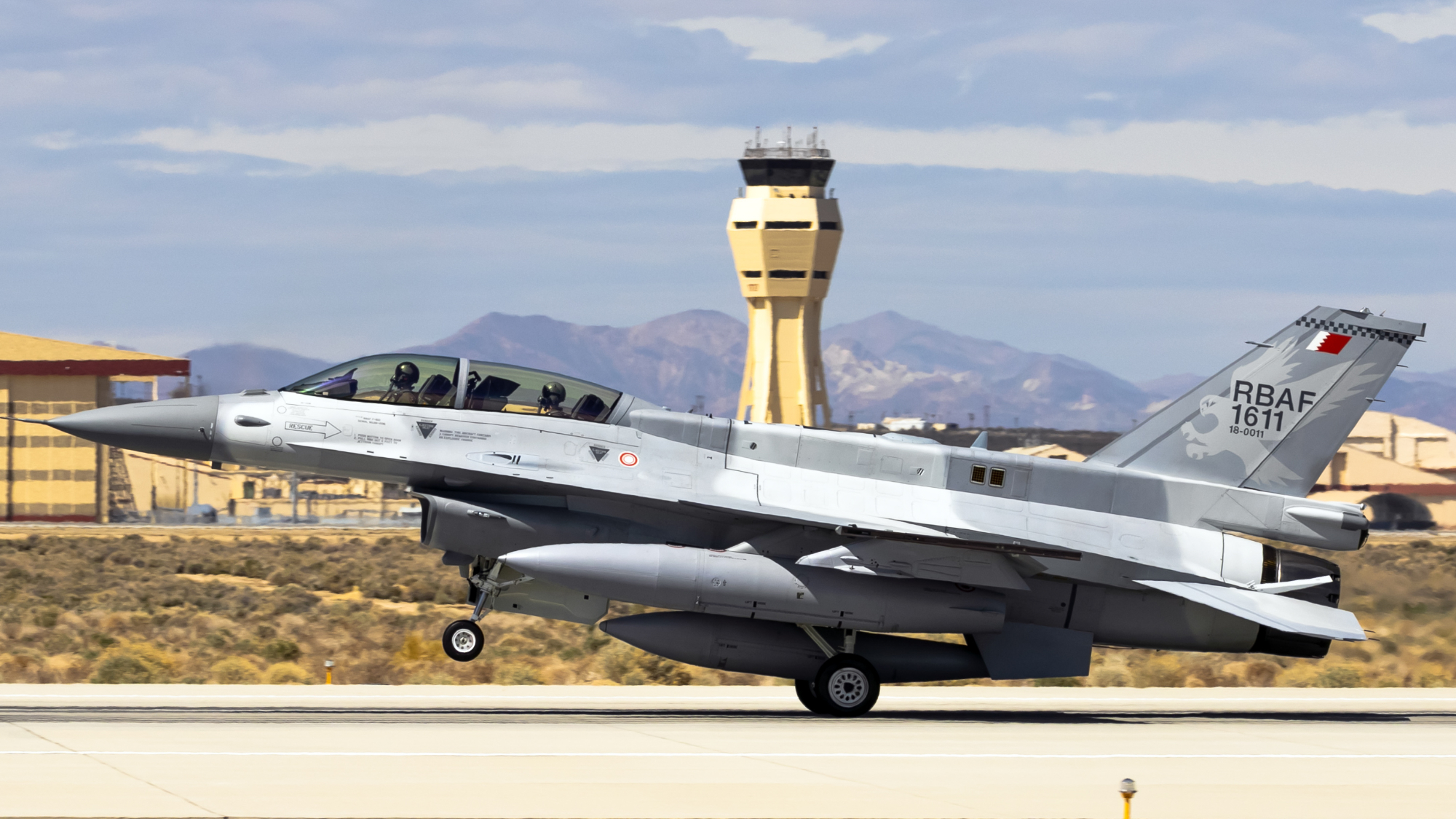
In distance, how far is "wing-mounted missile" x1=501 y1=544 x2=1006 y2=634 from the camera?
16.4 metres

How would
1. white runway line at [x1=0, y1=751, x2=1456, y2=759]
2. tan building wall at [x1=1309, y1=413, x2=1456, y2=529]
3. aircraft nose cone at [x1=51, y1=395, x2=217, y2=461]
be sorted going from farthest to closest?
tan building wall at [x1=1309, y1=413, x2=1456, y2=529] → aircraft nose cone at [x1=51, y1=395, x2=217, y2=461] → white runway line at [x1=0, y1=751, x2=1456, y2=759]

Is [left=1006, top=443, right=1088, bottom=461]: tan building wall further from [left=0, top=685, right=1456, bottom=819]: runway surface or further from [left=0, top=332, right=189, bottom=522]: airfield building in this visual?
[left=0, top=685, right=1456, bottom=819]: runway surface

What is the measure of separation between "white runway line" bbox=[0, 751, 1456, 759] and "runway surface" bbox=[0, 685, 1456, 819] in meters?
0.04

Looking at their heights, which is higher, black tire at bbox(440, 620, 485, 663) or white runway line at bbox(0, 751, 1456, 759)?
black tire at bbox(440, 620, 485, 663)

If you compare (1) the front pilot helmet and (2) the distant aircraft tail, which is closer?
(1) the front pilot helmet

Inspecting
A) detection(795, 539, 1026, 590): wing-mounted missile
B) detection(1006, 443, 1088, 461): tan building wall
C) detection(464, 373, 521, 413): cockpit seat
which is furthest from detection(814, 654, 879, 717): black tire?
detection(1006, 443, 1088, 461): tan building wall

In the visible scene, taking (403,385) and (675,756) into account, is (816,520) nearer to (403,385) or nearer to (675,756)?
(675,756)

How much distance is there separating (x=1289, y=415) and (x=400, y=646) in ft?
46.5

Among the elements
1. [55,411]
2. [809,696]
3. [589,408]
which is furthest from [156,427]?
[55,411]

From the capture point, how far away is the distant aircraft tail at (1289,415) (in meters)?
19.1

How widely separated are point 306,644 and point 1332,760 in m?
16.5

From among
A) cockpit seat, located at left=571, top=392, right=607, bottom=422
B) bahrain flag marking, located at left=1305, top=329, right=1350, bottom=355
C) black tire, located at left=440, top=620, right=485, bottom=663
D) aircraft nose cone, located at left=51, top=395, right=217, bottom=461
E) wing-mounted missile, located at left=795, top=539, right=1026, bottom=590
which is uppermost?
bahrain flag marking, located at left=1305, top=329, right=1350, bottom=355

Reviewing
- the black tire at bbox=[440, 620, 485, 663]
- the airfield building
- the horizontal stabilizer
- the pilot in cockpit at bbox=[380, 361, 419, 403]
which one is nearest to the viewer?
the black tire at bbox=[440, 620, 485, 663]

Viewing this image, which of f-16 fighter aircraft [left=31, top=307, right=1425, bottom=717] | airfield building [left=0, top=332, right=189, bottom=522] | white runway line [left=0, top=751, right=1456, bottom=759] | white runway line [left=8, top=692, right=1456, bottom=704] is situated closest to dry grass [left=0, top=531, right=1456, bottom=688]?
white runway line [left=8, top=692, right=1456, bottom=704]
